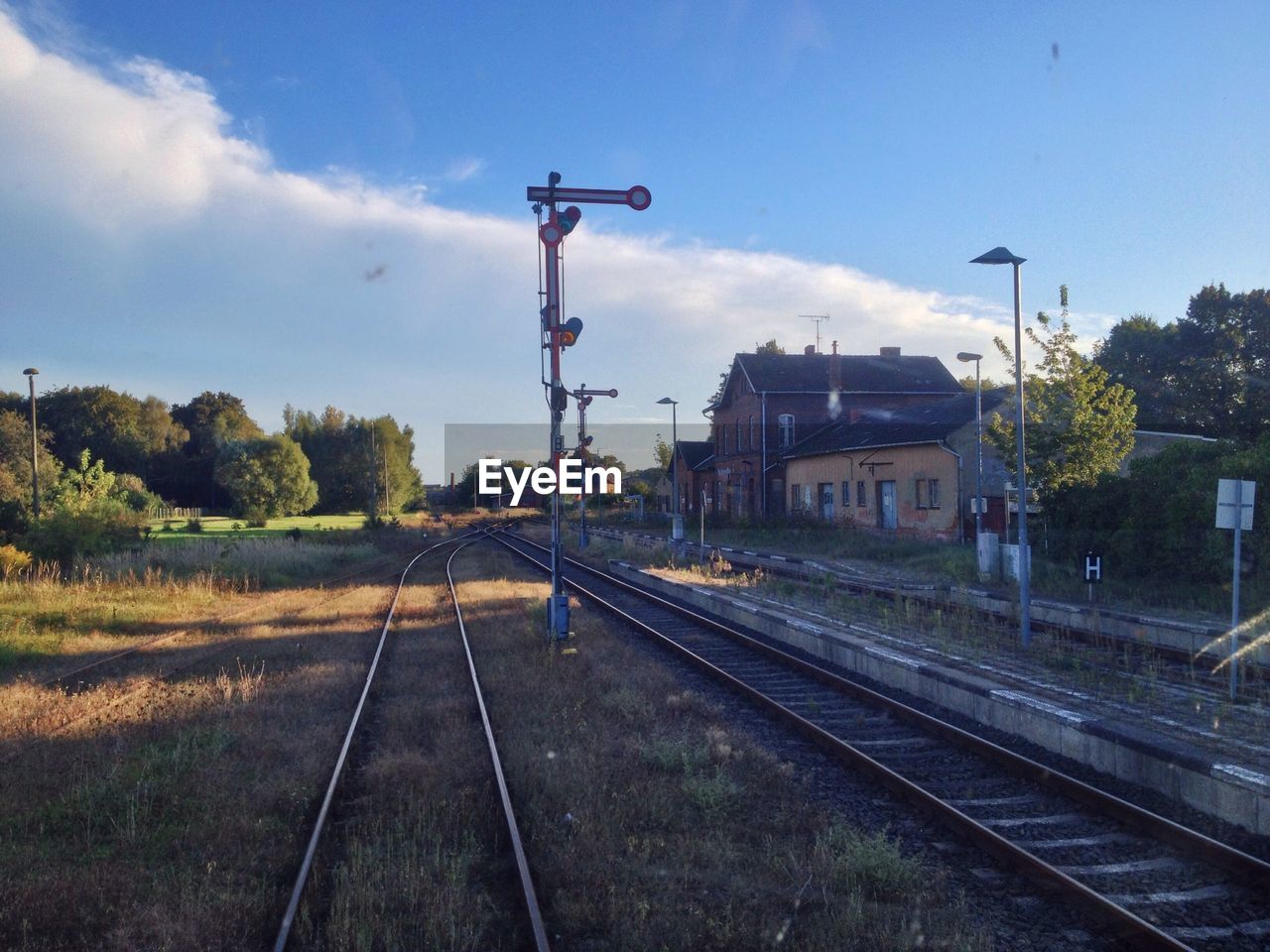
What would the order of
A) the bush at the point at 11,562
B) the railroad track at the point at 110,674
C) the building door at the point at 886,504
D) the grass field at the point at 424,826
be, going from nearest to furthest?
1. the grass field at the point at 424,826
2. the railroad track at the point at 110,674
3. the bush at the point at 11,562
4. the building door at the point at 886,504

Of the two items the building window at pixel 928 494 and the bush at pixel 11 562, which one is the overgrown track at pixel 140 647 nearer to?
the bush at pixel 11 562

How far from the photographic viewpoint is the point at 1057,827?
21.0 ft

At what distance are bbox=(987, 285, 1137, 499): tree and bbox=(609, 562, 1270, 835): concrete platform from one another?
9.63m

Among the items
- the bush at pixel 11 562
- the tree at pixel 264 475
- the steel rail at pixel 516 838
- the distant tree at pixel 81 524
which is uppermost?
the tree at pixel 264 475

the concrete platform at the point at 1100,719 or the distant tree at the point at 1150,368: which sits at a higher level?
the distant tree at the point at 1150,368

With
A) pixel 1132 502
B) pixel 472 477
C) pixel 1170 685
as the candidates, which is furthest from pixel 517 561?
pixel 472 477

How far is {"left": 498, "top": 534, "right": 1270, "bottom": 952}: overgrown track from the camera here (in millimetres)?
4961

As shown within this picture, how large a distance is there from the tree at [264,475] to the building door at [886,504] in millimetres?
53581

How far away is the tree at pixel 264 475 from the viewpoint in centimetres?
7694

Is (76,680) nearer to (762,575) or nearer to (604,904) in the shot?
(604,904)

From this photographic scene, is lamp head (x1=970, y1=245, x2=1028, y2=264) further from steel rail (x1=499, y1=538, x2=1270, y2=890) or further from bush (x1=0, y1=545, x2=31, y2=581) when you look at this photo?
bush (x1=0, y1=545, x2=31, y2=581)

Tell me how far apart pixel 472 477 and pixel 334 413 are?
18.4 m

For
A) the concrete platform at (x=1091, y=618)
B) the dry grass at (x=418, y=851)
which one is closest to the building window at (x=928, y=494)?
the concrete platform at (x=1091, y=618)

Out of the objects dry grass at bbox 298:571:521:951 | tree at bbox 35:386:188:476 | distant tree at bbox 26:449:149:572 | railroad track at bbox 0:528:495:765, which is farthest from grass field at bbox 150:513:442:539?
dry grass at bbox 298:571:521:951
